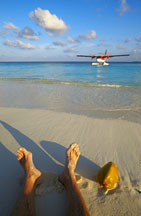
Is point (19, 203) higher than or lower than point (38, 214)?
higher

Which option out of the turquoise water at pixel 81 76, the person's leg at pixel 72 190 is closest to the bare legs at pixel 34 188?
the person's leg at pixel 72 190

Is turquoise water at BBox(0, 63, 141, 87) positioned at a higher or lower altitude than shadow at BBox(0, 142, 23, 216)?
higher

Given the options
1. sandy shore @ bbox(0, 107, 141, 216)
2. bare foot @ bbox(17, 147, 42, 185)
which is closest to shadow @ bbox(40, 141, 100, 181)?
sandy shore @ bbox(0, 107, 141, 216)

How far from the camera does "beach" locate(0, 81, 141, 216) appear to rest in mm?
1463

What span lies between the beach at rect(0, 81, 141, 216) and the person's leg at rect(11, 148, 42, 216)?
0.43 ft

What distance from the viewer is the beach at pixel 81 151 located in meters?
1.46

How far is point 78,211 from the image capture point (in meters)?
1.19

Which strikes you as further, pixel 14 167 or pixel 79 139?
pixel 79 139

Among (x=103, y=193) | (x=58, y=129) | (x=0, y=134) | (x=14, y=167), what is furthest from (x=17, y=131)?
(x=103, y=193)

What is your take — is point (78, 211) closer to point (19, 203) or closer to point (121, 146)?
point (19, 203)

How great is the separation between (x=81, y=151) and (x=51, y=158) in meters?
0.53

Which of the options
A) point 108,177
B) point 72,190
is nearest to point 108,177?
point 108,177

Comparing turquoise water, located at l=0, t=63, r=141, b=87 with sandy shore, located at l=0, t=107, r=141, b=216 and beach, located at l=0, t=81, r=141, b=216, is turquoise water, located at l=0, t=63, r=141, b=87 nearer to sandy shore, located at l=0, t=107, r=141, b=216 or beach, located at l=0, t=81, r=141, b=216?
beach, located at l=0, t=81, r=141, b=216

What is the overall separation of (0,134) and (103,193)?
7.70 feet
